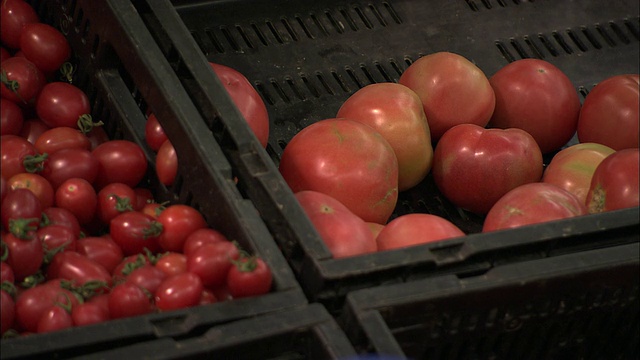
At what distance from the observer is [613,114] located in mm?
2047

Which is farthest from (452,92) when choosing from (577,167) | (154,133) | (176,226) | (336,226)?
(176,226)

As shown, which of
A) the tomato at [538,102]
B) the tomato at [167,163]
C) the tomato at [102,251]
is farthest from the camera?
the tomato at [538,102]

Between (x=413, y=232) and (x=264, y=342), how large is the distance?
449 millimetres

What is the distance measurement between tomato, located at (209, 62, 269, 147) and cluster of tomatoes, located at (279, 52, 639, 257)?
9cm

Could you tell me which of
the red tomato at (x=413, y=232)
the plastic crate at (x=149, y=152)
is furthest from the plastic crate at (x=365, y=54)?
the red tomato at (x=413, y=232)

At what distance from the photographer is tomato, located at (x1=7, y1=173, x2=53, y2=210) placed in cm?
156

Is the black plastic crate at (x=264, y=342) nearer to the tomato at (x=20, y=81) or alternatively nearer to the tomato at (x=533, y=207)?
the tomato at (x=533, y=207)

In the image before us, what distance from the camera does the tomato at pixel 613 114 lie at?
202cm

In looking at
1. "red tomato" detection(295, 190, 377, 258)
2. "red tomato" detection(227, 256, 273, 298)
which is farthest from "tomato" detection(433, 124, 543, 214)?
"red tomato" detection(227, 256, 273, 298)

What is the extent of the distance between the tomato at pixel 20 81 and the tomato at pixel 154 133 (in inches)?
9.0

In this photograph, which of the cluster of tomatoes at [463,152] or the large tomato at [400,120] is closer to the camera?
the cluster of tomatoes at [463,152]

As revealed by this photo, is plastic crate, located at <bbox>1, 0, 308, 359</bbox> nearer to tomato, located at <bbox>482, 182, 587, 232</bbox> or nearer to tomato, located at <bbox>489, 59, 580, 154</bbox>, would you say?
tomato, located at <bbox>482, 182, 587, 232</bbox>

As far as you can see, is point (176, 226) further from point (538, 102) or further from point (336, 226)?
point (538, 102)

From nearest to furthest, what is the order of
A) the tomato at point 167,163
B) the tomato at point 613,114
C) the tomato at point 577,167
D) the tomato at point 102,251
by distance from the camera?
the tomato at point 102,251, the tomato at point 167,163, the tomato at point 577,167, the tomato at point 613,114
